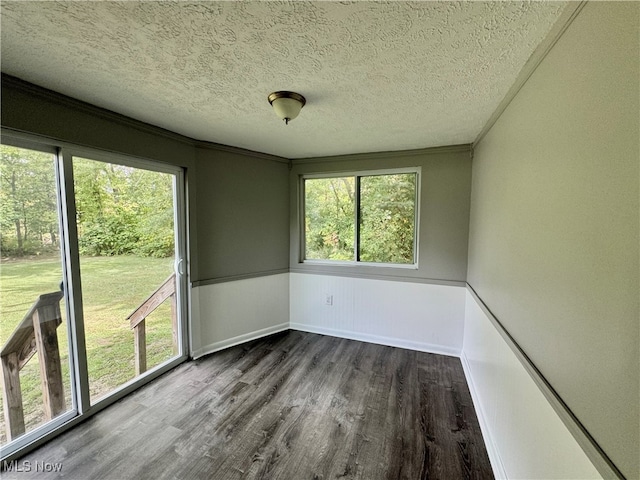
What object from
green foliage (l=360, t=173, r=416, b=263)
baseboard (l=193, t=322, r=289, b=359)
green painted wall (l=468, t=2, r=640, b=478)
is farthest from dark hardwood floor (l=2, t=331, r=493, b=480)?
green foliage (l=360, t=173, r=416, b=263)

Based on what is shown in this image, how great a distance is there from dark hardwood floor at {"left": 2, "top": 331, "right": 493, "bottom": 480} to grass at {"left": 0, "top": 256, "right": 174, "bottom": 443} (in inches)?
10.0

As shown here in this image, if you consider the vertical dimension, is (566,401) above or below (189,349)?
above

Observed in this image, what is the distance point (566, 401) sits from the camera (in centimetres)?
90

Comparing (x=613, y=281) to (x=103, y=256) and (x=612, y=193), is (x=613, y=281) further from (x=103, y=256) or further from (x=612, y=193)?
(x=103, y=256)

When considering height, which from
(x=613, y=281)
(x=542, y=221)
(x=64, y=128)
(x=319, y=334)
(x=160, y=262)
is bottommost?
(x=319, y=334)

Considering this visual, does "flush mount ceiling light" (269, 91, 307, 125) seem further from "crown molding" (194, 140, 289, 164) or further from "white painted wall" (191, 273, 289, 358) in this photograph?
"white painted wall" (191, 273, 289, 358)

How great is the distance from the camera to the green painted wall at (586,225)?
2.15 feet

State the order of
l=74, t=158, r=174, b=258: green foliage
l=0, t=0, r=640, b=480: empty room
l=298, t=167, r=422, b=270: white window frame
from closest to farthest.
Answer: l=0, t=0, r=640, b=480: empty room < l=74, t=158, r=174, b=258: green foliage < l=298, t=167, r=422, b=270: white window frame

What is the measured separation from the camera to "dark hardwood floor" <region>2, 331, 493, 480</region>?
1575mm

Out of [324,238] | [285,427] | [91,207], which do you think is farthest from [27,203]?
[324,238]

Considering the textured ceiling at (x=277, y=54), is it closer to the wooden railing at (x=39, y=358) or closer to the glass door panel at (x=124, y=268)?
the glass door panel at (x=124, y=268)

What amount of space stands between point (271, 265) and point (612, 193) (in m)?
3.14

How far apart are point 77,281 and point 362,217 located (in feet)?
9.00

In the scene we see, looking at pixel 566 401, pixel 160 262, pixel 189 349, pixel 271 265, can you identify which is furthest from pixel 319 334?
pixel 566 401
